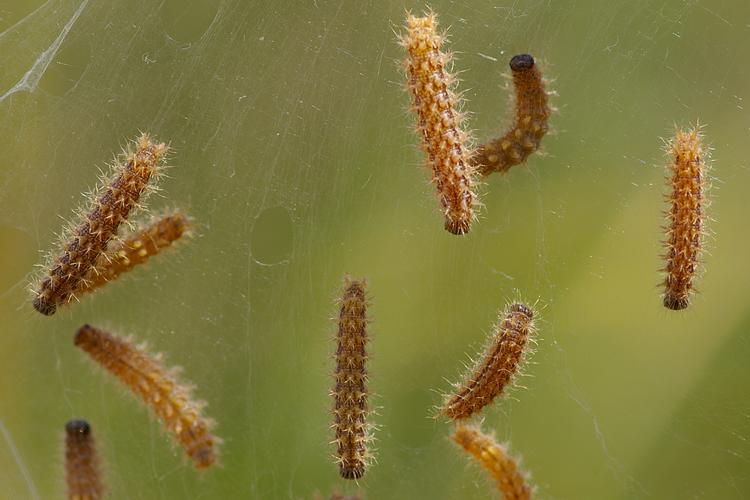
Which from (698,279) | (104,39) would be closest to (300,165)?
(104,39)

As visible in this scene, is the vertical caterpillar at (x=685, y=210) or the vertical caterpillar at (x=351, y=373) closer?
the vertical caterpillar at (x=685, y=210)

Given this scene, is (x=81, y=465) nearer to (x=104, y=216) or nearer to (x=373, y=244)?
(x=104, y=216)

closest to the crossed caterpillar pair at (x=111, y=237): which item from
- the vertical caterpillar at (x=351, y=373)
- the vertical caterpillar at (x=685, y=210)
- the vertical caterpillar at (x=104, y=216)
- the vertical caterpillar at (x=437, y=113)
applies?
the vertical caterpillar at (x=104, y=216)

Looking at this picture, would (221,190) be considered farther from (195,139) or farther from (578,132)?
(578,132)

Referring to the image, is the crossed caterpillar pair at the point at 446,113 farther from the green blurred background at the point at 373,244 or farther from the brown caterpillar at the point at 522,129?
the green blurred background at the point at 373,244

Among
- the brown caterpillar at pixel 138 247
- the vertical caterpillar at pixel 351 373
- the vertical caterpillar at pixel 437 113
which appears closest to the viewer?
the vertical caterpillar at pixel 437 113

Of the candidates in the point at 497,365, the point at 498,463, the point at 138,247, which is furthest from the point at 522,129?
the point at 138,247

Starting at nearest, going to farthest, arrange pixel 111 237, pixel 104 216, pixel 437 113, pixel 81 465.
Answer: pixel 437 113, pixel 104 216, pixel 111 237, pixel 81 465
